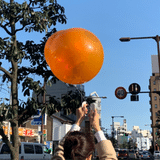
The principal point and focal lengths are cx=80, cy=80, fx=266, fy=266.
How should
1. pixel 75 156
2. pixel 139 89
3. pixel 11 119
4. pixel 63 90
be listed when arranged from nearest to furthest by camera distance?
1. pixel 75 156
2. pixel 11 119
3. pixel 139 89
4. pixel 63 90

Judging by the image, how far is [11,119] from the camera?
9922 mm

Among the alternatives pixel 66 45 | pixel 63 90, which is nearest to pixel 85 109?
pixel 66 45

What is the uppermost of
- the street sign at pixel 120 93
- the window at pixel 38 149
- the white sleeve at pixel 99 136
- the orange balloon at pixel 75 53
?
the street sign at pixel 120 93

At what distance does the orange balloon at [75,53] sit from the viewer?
11.8 feet

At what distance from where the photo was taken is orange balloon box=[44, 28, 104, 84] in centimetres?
359

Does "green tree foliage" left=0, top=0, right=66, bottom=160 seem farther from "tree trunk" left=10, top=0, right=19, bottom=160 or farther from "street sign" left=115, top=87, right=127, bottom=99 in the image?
"street sign" left=115, top=87, right=127, bottom=99

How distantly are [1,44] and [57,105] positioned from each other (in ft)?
10.2

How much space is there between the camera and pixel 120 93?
22719mm

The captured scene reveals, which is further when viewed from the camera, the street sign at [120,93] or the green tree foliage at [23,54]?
the street sign at [120,93]

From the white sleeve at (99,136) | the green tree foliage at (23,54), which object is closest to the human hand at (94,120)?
the white sleeve at (99,136)

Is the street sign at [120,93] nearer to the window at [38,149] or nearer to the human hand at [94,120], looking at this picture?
the window at [38,149]

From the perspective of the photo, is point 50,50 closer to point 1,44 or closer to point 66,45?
point 66,45

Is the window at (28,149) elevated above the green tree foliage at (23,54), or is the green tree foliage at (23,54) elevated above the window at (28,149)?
the green tree foliage at (23,54)

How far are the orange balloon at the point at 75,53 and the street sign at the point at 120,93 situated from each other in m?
18.8
